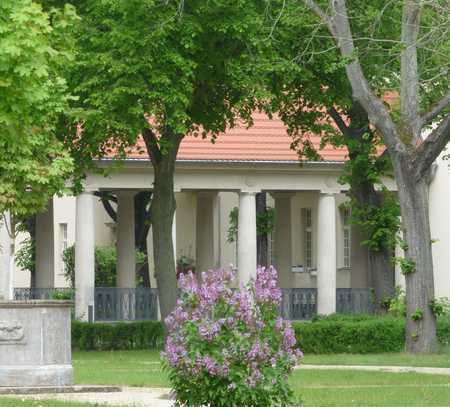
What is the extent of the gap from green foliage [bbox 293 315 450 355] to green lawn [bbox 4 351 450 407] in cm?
144

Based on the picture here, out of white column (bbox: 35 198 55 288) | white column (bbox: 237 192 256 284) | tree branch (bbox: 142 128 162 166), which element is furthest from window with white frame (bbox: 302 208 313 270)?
tree branch (bbox: 142 128 162 166)

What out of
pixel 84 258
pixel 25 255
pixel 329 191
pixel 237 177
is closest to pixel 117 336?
pixel 84 258

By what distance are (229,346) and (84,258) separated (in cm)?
2829

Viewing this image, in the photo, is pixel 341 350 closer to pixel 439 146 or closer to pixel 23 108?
pixel 439 146

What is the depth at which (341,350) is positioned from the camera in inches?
1332

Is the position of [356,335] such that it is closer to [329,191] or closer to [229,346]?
[329,191]

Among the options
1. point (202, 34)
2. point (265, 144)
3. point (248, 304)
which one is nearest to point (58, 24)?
point (248, 304)

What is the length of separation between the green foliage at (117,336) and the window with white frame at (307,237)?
19.4 meters

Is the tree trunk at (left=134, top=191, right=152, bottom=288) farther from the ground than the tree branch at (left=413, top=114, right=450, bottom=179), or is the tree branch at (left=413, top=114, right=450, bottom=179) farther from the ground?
the tree trunk at (left=134, top=191, right=152, bottom=288)

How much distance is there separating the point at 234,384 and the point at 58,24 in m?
8.97

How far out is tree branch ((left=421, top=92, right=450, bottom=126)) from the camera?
29.2m

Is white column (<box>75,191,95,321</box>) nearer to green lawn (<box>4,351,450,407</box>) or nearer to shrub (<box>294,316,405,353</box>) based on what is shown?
green lawn (<box>4,351,450,407</box>)

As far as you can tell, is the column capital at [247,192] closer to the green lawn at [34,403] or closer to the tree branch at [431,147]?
the tree branch at [431,147]

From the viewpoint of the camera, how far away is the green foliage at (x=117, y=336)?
37.5 metres
